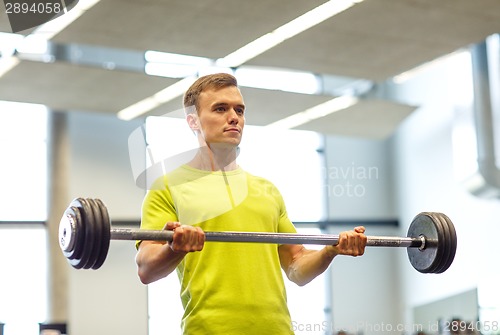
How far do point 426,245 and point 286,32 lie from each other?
7.63 metres

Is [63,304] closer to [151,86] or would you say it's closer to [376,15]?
[151,86]

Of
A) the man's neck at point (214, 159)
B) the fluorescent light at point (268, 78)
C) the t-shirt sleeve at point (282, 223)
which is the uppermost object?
the fluorescent light at point (268, 78)

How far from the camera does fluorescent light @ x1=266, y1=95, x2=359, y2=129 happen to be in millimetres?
13719

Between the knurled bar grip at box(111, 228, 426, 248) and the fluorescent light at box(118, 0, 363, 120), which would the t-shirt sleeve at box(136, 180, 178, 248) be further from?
the fluorescent light at box(118, 0, 363, 120)

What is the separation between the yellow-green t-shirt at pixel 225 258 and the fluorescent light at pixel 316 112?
1088 cm

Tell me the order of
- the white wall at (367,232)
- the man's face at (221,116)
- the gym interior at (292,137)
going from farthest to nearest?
1. the white wall at (367,232)
2. the gym interior at (292,137)
3. the man's face at (221,116)

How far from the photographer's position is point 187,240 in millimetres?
2473

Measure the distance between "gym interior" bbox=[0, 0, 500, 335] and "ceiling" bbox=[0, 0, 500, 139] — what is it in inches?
1.1

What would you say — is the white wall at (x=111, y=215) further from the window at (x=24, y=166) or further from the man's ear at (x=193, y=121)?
the man's ear at (x=193, y=121)

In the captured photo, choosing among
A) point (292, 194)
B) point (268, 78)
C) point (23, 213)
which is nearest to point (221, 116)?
point (268, 78)

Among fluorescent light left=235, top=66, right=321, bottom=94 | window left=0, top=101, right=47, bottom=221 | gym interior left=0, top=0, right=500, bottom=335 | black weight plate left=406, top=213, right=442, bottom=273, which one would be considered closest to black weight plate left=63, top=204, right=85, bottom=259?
black weight plate left=406, top=213, right=442, bottom=273

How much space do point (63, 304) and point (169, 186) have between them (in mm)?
11684

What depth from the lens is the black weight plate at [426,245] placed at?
10.1ft

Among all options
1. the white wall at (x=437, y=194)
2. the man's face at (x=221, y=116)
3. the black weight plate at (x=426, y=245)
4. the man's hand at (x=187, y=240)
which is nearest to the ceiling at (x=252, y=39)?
the white wall at (x=437, y=194)
